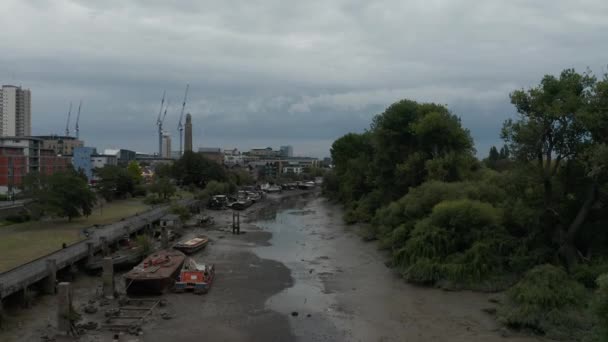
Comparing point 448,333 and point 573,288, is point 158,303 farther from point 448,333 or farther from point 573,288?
point 573,288

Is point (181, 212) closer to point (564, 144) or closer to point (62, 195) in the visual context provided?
Result: point (62, 195)

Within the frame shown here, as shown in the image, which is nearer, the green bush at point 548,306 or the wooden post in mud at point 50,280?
the green bush at point 548,306

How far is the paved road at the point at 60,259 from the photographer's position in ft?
91.6

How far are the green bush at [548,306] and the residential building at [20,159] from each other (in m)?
66.3

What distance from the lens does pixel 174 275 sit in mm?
34188

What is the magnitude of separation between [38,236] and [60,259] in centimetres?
1443

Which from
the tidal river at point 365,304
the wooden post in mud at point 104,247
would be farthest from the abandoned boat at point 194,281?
the wooden post in mud at point 104,247

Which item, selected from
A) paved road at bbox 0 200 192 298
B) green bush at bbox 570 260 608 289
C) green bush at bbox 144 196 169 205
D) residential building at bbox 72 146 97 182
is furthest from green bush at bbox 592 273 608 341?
residential building at bbox 72 146 97 182

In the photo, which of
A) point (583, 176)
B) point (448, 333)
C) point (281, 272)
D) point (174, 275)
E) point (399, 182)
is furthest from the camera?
point (399, 182)

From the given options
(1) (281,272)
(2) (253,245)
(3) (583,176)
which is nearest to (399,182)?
(2) (253,245)

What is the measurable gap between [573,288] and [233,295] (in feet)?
60.8

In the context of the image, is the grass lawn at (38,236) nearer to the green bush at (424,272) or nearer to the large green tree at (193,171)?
the green bush at (424,272)

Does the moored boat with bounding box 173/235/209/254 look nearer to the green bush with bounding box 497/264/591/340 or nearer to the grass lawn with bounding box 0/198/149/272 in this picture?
the grass lawn with bounding box 0/198/149/272

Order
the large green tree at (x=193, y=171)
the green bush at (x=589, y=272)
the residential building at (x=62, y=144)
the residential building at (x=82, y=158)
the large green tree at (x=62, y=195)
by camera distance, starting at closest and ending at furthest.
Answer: the green bush at (x=589, y=272) → the large green tree at (x=62, y=195) → the large green tree at (x=193, y=171) → the residential building at (x=82, y=158) → the residential building at (x=62, y=144)
